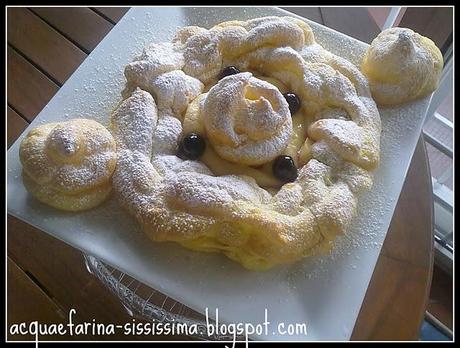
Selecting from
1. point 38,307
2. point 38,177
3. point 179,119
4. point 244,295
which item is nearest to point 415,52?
point 179,119

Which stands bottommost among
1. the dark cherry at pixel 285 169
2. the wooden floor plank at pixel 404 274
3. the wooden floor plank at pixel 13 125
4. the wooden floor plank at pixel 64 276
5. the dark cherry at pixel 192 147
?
the wooden floor plank at pixel 64 276

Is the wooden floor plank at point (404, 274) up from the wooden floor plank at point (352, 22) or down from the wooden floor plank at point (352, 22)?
down

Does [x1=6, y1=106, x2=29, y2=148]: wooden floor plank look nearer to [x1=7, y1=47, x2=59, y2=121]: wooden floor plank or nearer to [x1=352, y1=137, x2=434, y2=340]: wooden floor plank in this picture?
[x1=7, y1=47, x2=59, y2=121]: wooden floor plank

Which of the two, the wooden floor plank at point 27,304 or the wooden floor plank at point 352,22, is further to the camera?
the wooden floor plank at point 352,22

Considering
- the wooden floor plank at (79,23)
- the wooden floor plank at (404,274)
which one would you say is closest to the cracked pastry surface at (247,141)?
the wooden floor plank at (404,274)

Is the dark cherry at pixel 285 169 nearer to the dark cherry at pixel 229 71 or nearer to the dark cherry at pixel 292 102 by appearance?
the dark cherry at pixel 292 102

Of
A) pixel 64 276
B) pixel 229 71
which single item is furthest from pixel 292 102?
pixel 64 276
